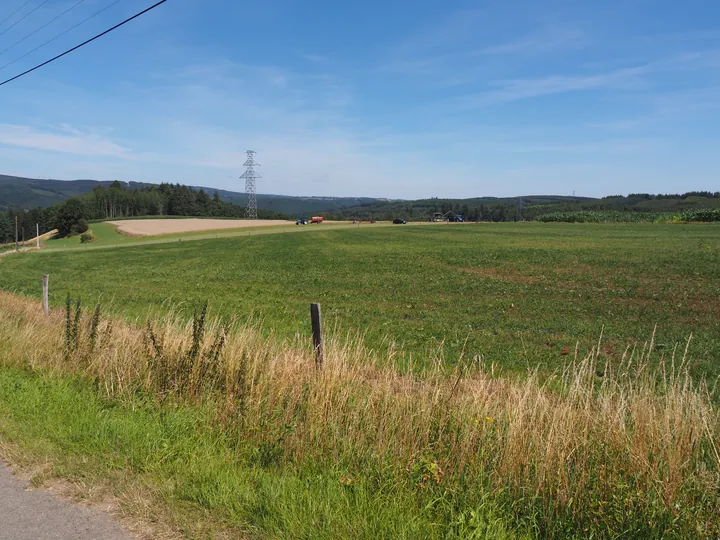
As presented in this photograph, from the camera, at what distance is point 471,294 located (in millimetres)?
19422

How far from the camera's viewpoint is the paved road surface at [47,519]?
3.74m

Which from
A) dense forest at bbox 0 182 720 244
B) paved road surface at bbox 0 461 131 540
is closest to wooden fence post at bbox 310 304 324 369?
paved road surface at bbox 0 461 131 540

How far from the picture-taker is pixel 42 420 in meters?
5.69

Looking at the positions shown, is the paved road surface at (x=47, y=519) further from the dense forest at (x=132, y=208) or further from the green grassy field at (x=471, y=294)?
the dense forest at (x=132, y=208)

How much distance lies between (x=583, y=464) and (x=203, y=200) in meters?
191

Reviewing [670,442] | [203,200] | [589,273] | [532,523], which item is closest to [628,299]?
[589,273]

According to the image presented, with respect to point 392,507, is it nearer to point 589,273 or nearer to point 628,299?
point 628,299

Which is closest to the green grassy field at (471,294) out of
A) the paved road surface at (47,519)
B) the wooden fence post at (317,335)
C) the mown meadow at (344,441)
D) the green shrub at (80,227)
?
the mown meadow at (344,441)

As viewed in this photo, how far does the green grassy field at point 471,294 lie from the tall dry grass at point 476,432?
3.85 meters

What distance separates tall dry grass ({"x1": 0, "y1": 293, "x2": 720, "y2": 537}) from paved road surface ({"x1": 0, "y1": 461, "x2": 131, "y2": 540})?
148 cm

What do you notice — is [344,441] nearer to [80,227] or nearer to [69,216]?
[80,227]

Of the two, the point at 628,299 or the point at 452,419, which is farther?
the point at 628,299

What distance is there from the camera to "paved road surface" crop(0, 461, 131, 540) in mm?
3736

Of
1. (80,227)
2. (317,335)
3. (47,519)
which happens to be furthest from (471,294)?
(80,227)
